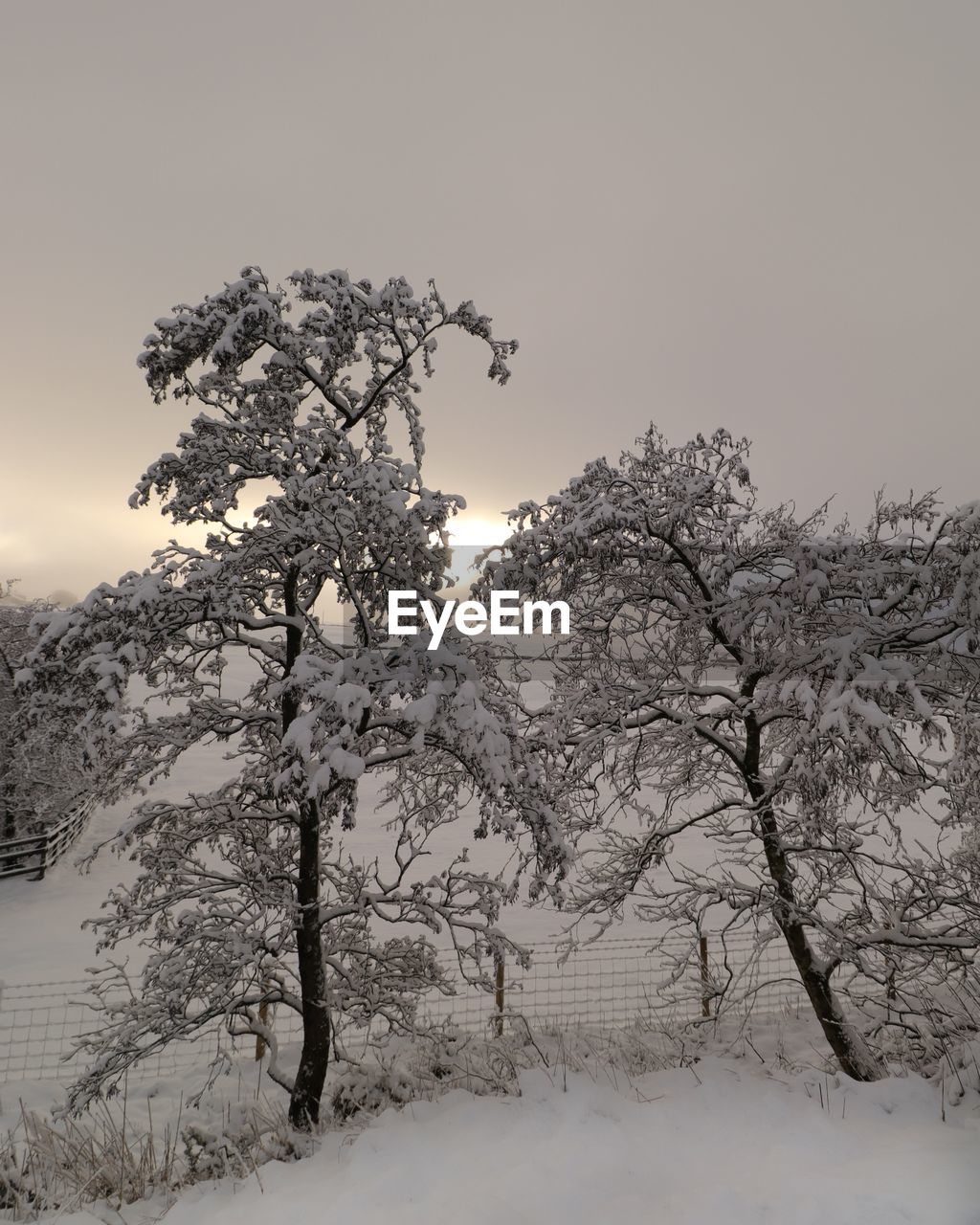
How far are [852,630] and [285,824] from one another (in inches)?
209

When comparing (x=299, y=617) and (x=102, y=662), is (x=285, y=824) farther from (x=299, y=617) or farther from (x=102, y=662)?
(x=102, y=662)

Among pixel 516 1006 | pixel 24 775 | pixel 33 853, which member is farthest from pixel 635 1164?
pixel 33 853

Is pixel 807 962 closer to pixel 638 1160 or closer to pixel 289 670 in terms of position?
pixel 638 1160

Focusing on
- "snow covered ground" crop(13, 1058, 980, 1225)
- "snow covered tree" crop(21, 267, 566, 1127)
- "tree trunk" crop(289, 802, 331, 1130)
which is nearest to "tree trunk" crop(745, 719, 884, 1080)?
"snow covered ground" crop(13, 1058, 980, 1225)

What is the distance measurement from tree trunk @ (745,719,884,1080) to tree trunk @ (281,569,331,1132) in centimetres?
385

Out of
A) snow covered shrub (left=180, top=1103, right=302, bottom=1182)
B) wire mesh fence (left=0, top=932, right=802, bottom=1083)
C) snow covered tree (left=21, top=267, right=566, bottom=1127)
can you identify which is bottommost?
wire mesh fence (left=0, top=932, right=802, bottom=1083)

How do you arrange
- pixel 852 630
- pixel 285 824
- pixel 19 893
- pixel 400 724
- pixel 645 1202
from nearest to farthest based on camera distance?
pixel 645 1202 < pixel 400 724 < pixel 852 630 < pixel 285 824 < pixel 19 893

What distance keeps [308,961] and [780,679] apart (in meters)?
4.86

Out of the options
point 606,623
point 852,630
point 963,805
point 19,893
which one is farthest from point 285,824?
point 19,893

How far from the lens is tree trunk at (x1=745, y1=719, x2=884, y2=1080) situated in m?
6.47

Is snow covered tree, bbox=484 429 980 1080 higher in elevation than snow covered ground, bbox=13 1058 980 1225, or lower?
higher

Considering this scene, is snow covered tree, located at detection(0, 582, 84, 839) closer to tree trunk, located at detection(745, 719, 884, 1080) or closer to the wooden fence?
the wooden fence

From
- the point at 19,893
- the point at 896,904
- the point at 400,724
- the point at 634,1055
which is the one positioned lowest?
the point at 19,893

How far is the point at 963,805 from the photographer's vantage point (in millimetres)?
6254
